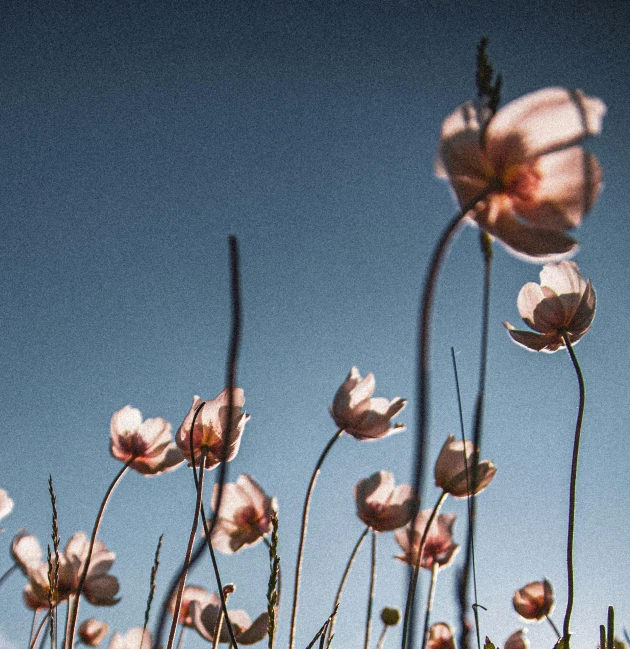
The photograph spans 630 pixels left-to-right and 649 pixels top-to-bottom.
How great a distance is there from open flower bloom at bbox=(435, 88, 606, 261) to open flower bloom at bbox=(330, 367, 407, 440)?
4.17ft

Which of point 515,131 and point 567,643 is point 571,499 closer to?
point 567,643

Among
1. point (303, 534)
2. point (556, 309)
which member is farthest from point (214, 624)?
point (556, 309)

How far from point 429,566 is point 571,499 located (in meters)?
1.27

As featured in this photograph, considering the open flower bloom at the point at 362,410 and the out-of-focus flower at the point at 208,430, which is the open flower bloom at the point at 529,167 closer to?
the out-of-focus flower at the point at 208,430

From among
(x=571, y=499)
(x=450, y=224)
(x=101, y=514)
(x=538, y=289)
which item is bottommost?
(x=101, y=514)

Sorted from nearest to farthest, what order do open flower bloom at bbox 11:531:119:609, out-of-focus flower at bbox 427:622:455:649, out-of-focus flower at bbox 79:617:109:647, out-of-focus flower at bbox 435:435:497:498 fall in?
out-of-focus flower at bbox 435:435:497:498
open flower bloom at bbox 11:531:119:609
out-of-focus flower at bbox 427:622:455:649
out-of-focus flower at bbox 79:617:109:647

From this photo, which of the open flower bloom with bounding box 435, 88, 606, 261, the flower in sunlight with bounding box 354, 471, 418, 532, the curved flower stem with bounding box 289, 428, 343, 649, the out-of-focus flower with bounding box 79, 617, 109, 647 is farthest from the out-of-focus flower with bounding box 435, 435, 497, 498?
the out-of-focus flower with bounding box 79, 617, 109, 647

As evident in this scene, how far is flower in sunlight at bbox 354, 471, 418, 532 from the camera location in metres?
2.16

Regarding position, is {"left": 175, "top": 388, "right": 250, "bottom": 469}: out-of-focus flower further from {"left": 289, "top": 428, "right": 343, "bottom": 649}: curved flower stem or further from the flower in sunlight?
the flower in sunlight

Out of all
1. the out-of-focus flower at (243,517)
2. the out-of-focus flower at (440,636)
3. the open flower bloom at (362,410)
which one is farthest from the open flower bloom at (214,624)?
the out-of-focus flower at (440,636)

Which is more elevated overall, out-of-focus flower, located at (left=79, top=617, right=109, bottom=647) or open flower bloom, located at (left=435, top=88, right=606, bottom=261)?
open flower bloom, located at (left=435, top=88, right=606, bottom=261)

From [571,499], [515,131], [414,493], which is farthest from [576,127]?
Answer: [571,499]

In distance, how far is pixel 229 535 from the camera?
221cm

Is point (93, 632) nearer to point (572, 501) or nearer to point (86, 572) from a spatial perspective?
point (86, 572)
